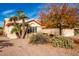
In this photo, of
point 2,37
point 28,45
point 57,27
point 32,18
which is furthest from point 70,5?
point 2,37

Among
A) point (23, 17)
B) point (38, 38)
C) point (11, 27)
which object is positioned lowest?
point (38, 38)

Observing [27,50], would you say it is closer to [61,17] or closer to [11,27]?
[11,27]

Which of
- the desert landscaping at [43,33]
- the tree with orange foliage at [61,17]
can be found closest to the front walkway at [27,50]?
the desert landscaping at [43,33]

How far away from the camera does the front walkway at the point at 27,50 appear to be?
2307 millimetres

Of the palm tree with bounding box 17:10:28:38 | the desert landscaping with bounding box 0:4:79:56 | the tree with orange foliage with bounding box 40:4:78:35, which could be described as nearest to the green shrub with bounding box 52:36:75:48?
the desert landscaping with bounding box 0:4:79:56

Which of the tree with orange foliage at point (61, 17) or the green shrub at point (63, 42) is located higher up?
the tree with orange foliage at point (61, 17)

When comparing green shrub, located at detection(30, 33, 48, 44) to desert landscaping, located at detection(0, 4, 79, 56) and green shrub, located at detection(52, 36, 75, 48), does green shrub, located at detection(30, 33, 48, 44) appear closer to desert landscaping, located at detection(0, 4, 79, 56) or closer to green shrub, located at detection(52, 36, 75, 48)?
desert landscaping, located at detection(0, 4, 79, 56)

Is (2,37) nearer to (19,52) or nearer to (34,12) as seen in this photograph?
(19,52)

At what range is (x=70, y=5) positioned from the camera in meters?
2.33

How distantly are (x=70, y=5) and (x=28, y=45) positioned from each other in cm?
61

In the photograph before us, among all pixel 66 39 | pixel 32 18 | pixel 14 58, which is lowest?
pixel 14 58

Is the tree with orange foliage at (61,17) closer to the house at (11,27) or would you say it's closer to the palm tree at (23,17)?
the house at (11,27)

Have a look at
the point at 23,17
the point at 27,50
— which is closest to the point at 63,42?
the point at 27,50

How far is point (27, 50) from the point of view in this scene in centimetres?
232
